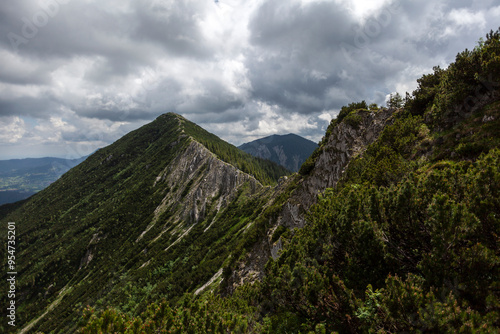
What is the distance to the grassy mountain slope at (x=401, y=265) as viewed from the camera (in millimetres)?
7598

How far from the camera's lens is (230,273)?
49469 mm

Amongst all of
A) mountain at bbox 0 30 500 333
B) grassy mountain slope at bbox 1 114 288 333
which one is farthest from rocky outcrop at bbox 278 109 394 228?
grassy mountain slope at bbox 1 114 288 333

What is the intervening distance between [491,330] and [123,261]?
179071 mm

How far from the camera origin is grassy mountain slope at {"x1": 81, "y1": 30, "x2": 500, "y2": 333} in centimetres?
760

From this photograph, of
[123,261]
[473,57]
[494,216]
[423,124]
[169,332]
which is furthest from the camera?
[123,261]

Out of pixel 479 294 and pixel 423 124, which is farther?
pixel 423 124

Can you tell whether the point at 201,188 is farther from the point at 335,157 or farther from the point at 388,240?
the point at 388,240

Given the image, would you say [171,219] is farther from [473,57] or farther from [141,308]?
[473,57]

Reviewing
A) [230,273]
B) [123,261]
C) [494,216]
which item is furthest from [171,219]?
[494,216]

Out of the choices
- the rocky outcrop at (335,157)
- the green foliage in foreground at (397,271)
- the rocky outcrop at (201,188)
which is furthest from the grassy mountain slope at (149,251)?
the green foliage in foreground at (397,271)

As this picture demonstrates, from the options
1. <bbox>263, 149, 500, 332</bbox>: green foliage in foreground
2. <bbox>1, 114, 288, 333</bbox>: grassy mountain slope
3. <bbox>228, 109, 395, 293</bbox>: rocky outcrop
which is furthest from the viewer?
<bbox>1, 114, 288, 333</bbox>: grassy mountain slope

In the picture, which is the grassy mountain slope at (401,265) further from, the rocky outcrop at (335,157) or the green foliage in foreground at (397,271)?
the rocky outcrop at (335,157)

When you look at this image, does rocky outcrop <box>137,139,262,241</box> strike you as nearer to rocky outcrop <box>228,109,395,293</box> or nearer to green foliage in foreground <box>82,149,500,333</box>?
rocky outcrop <box>228,109,395,293</box>

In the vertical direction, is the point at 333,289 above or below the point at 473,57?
below
